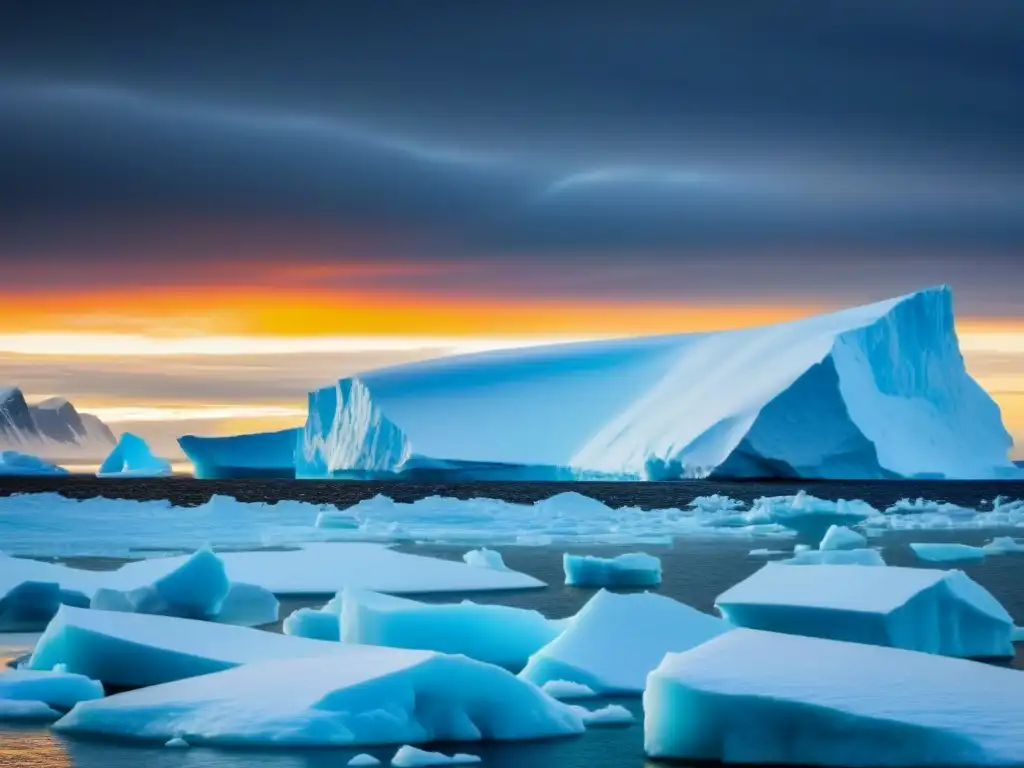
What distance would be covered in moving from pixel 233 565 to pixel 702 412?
3127 cm

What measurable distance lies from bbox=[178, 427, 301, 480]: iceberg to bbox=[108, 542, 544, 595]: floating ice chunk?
40129 millimetres

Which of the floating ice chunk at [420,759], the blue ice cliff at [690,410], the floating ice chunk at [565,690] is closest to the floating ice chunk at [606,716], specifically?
the floating ice chunk at [565,690]

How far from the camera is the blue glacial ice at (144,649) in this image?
772 centimetres

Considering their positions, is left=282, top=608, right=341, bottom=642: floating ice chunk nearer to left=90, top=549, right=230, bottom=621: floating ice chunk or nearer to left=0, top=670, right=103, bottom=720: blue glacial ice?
left=90, top=549, right=230, bottom=621: floating ice chunk

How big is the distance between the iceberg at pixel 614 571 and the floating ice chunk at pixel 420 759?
27.2ft

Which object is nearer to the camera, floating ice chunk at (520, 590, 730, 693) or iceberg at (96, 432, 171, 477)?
floating ice chunk at (520, 590, 730, 693)

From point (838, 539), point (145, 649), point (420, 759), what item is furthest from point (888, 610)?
point (838, 539)

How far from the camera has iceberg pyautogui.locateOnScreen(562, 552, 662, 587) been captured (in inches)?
563

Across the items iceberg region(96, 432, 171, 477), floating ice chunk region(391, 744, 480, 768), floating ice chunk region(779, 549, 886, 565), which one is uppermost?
iceberg region(96, 432, 171, 477)

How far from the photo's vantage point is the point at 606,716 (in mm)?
7000

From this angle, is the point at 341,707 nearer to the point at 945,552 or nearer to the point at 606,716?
the point at 606,716

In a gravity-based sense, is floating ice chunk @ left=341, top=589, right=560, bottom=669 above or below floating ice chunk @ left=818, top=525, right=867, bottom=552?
below

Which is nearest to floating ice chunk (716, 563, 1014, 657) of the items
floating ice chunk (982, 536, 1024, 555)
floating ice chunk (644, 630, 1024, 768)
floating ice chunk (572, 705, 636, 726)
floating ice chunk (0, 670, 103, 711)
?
floating ice chunk (572, 705, 636, 726)

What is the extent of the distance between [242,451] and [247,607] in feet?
149
